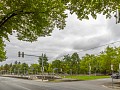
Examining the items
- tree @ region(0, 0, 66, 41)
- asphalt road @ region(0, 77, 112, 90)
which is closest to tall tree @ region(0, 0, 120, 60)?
tree @ region(0, 0, 66, 41)

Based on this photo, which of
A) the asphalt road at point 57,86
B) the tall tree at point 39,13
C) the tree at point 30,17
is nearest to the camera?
the tall tree at point 39,13

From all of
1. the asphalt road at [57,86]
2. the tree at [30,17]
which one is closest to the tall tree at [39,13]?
the tree at [30,17]

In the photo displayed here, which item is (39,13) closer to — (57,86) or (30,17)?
A: (30,17)

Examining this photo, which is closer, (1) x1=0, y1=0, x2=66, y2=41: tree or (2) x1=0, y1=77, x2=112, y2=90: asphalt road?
(1) x1=0, y1=0, x2=66, y2=41: tree

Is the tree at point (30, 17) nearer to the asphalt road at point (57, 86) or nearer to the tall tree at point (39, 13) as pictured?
the tall tree at point (39, 13)

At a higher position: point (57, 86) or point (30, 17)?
point (30, 17)

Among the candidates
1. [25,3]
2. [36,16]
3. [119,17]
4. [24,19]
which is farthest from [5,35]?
[119,17]

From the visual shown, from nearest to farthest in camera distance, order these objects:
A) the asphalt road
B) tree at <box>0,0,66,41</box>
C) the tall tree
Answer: the tall tree, tree at <box>0,0,66,41</box>, the asphalt road

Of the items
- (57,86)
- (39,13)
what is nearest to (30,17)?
(39,13)

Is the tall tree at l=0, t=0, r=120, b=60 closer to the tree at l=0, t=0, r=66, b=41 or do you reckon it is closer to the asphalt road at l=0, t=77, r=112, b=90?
the tree at l=0, t=0, r=66, b=41

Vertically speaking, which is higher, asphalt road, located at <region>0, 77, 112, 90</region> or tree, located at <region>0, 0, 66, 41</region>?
tree, located at <region>0, 0, 66, 41</region>

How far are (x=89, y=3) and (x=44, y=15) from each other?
3.50m

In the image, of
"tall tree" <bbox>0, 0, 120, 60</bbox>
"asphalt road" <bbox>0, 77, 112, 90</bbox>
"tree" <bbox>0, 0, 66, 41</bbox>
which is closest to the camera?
"tall tree" <bbox>0, 0, 120, 60</bbox>

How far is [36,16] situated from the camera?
547 inches
